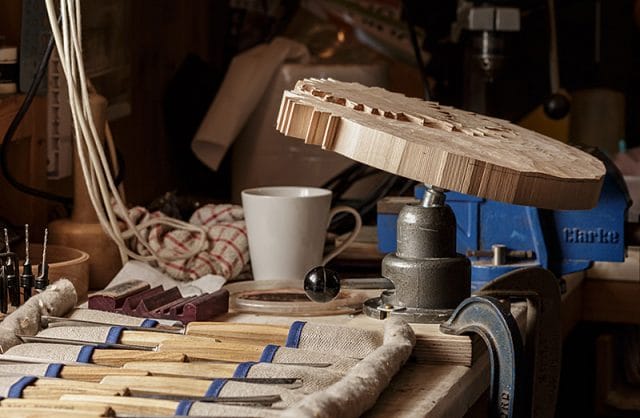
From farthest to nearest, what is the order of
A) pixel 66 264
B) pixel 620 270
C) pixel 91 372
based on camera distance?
pixel 620 270 < pixel 66 264 < pixel 91 372

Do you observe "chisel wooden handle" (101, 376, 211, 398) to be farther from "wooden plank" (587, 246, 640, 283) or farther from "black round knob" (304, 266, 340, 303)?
"wooden plank" (587, 246, 640, 283)

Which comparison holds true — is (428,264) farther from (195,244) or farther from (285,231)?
(195,244)

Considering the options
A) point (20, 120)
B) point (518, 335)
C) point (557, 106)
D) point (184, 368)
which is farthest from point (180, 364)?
point (557, 106)

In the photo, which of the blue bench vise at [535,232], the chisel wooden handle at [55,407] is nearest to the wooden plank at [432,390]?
the chisel wooden handle at [55,407]

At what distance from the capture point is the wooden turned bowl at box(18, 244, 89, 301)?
1472mm

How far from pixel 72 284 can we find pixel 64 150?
1.42 ft

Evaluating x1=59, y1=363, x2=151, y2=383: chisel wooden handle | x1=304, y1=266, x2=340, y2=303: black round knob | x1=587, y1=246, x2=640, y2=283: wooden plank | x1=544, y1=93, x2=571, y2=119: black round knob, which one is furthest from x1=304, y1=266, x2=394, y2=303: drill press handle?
x1=544, y1=93, x2=571, y2=119: black round knob

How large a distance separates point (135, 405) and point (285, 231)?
A: 26.1 inches

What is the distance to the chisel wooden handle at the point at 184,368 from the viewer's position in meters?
1.07

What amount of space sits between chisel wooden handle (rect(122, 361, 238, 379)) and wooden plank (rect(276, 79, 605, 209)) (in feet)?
0.83

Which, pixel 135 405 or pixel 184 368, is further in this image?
pixel 184 368

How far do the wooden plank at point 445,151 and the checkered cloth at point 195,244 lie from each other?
35 cm

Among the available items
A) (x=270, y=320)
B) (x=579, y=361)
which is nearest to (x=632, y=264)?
(x=579, y=361)

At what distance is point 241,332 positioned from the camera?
124 centimetres
